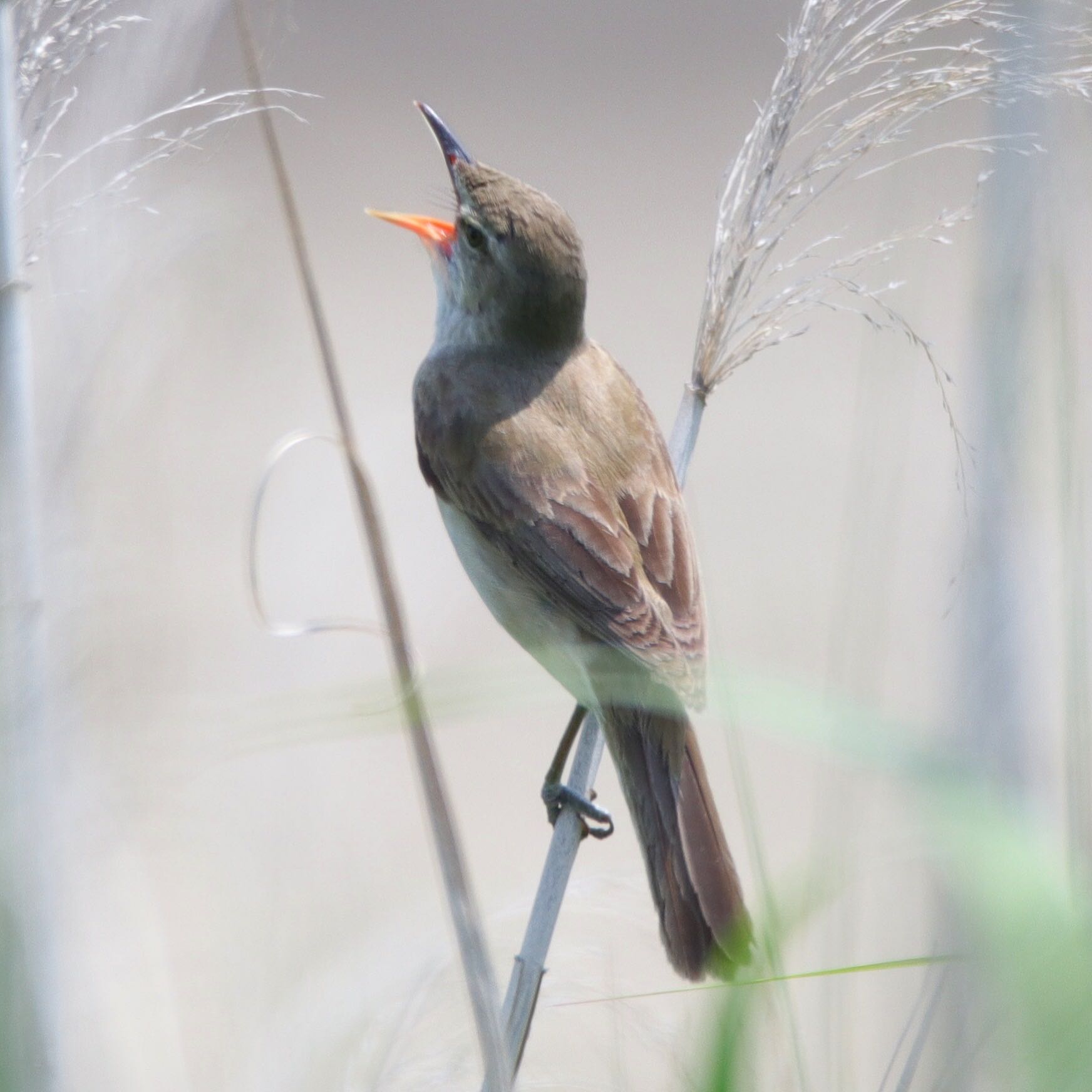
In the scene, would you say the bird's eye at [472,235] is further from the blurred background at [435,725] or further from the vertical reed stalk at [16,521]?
the vertical reed stalk at [16,521]

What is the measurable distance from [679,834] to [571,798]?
0.22m

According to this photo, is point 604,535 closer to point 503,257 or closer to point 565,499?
point 565,499

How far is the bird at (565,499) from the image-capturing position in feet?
7.10

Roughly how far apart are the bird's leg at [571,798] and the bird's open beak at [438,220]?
1039mm

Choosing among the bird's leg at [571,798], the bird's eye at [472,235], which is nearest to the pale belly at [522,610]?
the bird's leg at [571,798]

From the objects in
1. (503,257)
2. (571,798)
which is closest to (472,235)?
(503,257)

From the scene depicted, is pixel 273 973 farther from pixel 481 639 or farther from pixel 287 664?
pixel 481 639

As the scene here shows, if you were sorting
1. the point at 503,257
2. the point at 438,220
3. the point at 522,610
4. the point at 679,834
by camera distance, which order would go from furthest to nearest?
the point at 438,220 < the point at 503,257 < the point at 522,610 < the point at 679,834

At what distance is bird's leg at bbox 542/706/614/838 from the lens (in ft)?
7.18

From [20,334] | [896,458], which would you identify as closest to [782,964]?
[896,458]

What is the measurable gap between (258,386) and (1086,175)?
272cm

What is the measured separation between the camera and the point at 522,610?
263 cm

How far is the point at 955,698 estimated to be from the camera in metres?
1.58

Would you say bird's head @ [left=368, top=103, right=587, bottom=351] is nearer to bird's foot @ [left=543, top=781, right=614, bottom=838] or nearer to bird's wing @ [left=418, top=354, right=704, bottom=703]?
bird's wing @ [left=418, top=354, right=704, bottom=703]
